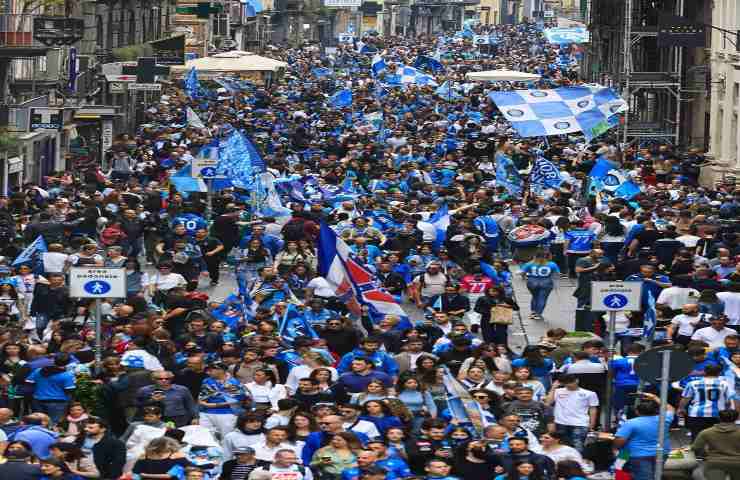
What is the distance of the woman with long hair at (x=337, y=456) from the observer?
1513cm

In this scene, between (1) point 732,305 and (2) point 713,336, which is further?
(1) point 732,305

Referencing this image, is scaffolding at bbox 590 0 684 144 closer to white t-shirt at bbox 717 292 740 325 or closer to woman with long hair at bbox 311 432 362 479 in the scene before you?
white t-shirt at bbox 717 292 740 325

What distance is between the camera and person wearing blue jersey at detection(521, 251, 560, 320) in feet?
82.0

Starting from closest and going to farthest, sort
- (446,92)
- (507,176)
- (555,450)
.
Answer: (555,450)
(507,176)
(446,92)

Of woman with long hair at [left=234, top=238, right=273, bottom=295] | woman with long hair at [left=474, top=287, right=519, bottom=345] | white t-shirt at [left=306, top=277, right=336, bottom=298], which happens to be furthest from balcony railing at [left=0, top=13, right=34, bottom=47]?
woman with long hair at [left=474, top=287, right=519, bottom=345]

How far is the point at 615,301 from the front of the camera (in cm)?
1897

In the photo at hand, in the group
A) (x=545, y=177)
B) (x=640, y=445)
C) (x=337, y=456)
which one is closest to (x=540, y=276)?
(x=640, y=445)

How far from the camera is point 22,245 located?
90.5 ft

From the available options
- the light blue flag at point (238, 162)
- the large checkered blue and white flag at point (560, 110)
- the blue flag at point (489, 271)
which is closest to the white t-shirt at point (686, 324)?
the blue flag at point (489, 271)

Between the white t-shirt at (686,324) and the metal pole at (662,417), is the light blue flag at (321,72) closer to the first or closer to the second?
the white t-shirt at (686,324)

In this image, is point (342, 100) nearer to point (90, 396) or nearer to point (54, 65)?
point (54, 65)

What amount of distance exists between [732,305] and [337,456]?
7.59 metres

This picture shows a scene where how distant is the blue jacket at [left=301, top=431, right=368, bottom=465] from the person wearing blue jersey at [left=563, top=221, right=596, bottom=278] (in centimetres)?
1277

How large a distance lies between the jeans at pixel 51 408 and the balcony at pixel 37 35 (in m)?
23.9
